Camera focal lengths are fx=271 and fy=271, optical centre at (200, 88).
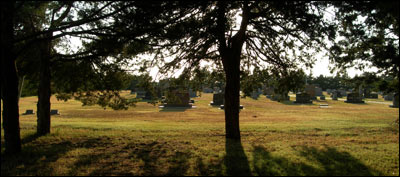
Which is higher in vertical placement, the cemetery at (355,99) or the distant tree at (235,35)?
the distant tree at (235,35)

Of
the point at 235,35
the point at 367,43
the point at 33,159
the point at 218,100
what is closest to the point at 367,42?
the point at 367,43

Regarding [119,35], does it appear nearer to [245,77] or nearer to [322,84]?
[245,77]

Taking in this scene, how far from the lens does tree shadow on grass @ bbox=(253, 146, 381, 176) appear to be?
211 inches

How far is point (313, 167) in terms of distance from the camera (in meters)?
5.75

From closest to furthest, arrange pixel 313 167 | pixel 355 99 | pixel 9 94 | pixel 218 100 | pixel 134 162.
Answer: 1. pixel 313 167
2. pixel 134 162
3. pixel 9 94
4. pixel 218 100
5. pixel 355 99

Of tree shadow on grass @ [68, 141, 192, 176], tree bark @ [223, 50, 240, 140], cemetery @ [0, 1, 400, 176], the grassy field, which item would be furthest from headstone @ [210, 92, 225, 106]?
tree shadow on grass @ [68, 141, 192, 176]

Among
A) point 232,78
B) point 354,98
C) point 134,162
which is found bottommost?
point 134,162

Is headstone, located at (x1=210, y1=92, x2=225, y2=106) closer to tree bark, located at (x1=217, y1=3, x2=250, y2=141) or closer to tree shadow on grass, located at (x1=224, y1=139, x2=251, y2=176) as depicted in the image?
tree bark, located at (x1=217, y1=3, x2=250, y2=141)

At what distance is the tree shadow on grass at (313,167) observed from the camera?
5.36 m

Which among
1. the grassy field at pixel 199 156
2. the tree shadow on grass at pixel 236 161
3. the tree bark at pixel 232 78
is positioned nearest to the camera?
the tree shadow on grass at pixel 236 161

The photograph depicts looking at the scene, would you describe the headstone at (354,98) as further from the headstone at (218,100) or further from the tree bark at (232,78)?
the tree bark at (232,78)

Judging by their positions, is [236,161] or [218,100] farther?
[218,100]

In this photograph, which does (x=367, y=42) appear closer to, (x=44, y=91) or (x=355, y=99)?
(x=44, y=91)

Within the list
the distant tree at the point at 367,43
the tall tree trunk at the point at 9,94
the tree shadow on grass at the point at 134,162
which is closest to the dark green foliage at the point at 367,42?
the distant tree at the point at 367,43
